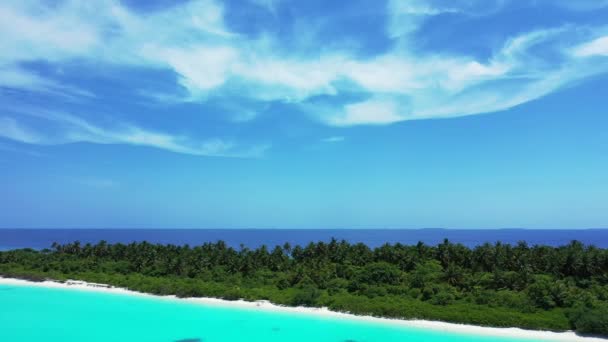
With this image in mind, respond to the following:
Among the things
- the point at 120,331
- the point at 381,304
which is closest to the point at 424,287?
the point at 381,304

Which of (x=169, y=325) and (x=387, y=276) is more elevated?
(x=387, y=276)

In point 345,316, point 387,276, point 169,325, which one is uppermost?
point 387,276

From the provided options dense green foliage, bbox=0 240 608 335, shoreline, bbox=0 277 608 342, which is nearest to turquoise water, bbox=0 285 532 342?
shoreline, bbox=0 277 608 342

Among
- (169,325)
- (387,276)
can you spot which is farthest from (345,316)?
(169,325)

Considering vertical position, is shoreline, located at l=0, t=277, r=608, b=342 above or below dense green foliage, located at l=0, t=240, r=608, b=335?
below

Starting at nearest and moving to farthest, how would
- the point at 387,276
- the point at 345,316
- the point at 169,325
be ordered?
the point at 169,325
the point at 345,316
the point at 387,276

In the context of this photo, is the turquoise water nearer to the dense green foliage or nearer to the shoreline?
the shoreline

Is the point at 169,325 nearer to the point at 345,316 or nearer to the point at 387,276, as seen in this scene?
the point at 345,316

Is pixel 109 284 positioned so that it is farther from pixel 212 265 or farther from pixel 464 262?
pixel 464 262
